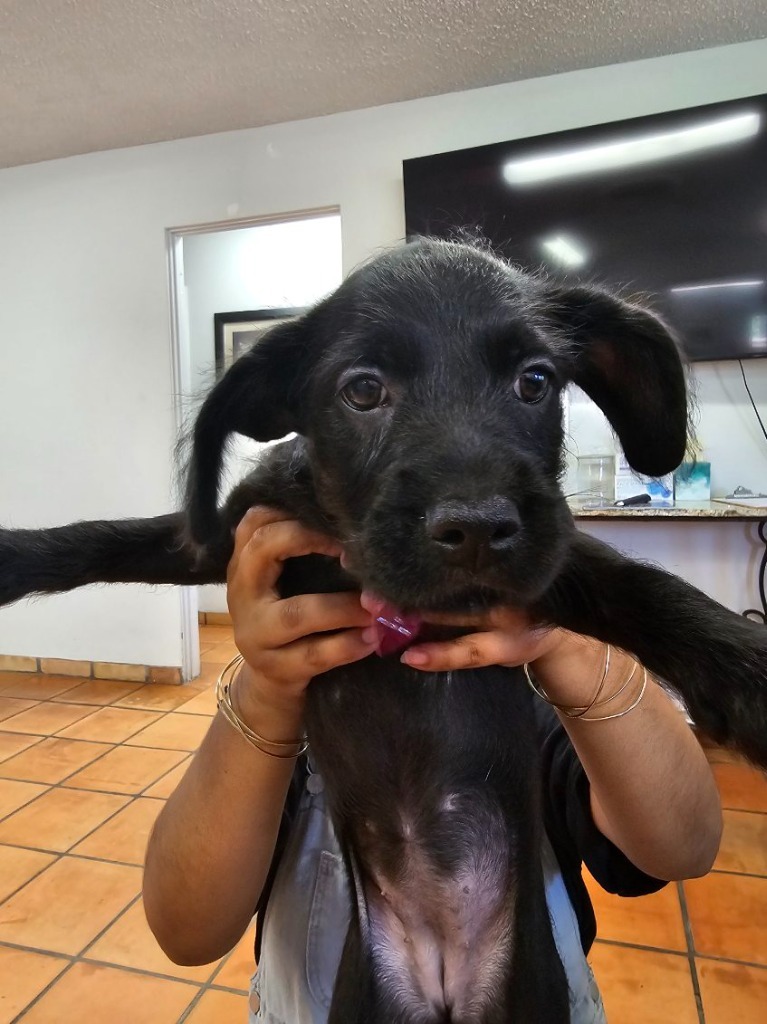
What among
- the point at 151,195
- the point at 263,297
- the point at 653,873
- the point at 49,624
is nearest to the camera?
the point at 653,873

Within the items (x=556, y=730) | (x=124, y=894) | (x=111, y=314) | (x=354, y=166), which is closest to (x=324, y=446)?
(x=556, y=730)

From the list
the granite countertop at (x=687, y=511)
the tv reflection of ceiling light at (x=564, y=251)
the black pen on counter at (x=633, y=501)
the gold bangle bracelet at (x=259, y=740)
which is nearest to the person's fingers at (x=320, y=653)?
the gold bangle bracelet at (x=259, y=740)

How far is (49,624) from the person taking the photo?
10.9 feet

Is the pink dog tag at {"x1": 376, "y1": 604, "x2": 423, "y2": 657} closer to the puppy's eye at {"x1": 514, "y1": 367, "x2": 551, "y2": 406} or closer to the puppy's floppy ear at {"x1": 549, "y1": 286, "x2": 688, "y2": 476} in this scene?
the puppy's eye at {"x1": 514, "y1": 367, "x2": 551, "y2": 406}

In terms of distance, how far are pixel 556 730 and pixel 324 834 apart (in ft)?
1.20

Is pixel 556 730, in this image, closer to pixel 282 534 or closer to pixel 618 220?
pixel 282 534

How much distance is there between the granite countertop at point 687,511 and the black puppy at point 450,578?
1.45 metres

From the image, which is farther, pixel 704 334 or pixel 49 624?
pixel 49 624

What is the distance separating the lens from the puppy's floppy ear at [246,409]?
0.78m

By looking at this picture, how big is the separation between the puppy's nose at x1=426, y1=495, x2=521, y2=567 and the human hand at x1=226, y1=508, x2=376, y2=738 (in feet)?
0.64

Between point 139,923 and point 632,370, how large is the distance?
156 centimetres

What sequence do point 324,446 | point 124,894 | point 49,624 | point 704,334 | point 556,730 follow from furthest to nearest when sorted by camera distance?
point 49,624, point 704,334, point 124,894, point 556,730, point 324,446

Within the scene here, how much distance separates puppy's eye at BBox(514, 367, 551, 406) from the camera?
2.31 feet

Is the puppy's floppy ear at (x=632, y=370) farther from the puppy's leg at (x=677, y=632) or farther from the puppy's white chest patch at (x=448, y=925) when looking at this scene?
the puppy's white chest patch at (x=448, y=925)
